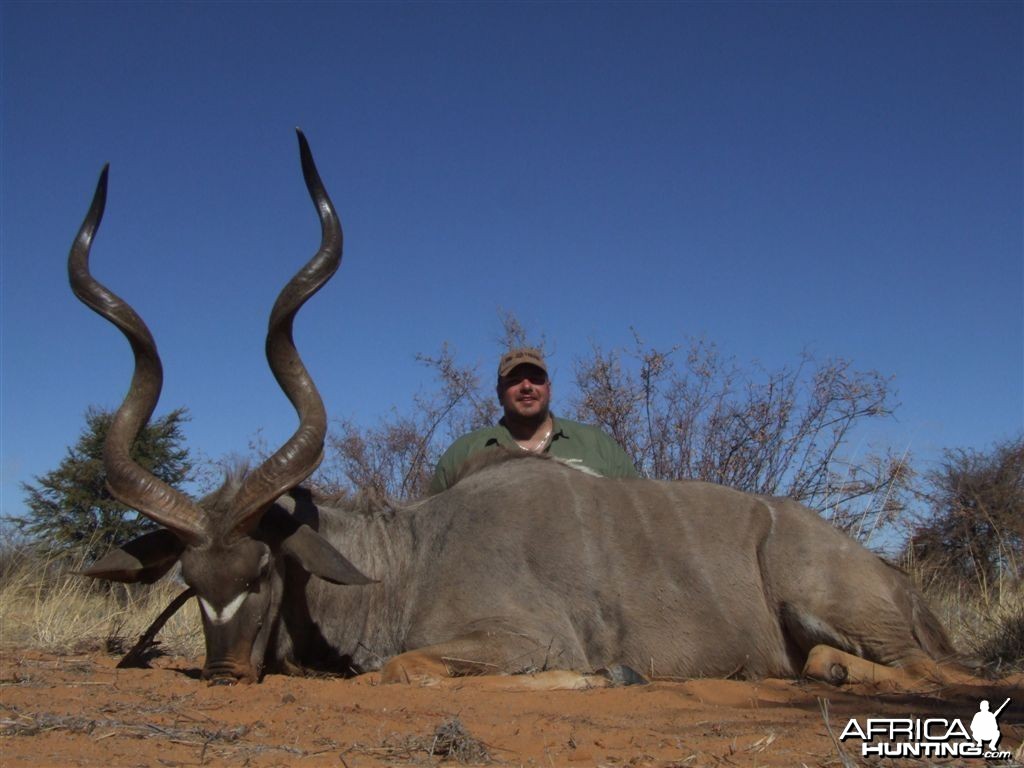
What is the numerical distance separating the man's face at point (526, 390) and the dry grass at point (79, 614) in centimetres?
228

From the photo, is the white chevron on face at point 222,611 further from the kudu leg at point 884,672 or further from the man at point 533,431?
the kudu leg at point 884,672

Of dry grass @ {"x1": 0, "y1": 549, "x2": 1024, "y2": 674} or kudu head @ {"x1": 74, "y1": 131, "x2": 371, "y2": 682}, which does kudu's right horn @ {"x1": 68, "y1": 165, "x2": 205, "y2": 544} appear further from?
dry grass @ {"x1": 0, "y1": 549, "x2": 1024, "y2": 674}

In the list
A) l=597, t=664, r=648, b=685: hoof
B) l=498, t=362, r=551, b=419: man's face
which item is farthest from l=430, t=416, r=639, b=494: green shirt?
l=597, t=664, r=648, b=685: hoof

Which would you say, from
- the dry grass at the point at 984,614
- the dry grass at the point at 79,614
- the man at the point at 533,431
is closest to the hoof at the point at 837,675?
the dry grass at the point at 984,614

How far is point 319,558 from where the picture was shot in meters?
4.47

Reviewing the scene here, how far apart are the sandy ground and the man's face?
254 centimetres

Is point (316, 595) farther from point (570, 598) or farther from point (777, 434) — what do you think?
point (777, 434)

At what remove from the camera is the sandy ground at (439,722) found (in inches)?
104

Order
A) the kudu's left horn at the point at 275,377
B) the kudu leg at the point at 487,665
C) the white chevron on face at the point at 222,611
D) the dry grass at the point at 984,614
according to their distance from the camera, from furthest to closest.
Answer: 1. the dry grass at the point at 984,614
2. the kudu's left horn at the point at 275,377
3. the white chevron on face at the point at 222,611
4. the kudu leg at the point at 487,665

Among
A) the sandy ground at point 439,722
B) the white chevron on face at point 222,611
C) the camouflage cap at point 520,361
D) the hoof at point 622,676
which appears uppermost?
the camouflage cap at point 520,361

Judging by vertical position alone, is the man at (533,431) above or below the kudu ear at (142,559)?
above

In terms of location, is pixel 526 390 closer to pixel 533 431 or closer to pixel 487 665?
pixel 533 431

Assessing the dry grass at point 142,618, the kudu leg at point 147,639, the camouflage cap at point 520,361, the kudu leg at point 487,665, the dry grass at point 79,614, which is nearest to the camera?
the kudu leg at point 487,665

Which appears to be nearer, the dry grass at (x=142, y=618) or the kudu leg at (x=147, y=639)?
the kudu leg at (x=147, y=639)
